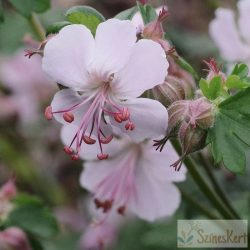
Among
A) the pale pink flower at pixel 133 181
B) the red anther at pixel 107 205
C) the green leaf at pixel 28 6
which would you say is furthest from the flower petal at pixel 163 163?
the green leaf at pixel 28 6

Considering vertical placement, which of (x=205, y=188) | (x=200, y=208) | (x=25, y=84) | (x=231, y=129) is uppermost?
(x=231, y=129)

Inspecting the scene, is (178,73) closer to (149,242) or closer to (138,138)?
(138,138)

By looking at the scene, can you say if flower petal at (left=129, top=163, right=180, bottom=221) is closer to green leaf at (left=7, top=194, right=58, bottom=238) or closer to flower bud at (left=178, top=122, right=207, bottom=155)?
green leaf at (left=7, top=194, right=58, bottom=238)

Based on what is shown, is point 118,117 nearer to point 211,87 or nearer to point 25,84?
point 211,87

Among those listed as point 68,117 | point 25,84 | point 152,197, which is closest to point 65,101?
point 68,117

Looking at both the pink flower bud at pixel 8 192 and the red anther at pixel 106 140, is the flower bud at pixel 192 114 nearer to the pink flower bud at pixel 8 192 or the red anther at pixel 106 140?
the red anther at pixel 106 140

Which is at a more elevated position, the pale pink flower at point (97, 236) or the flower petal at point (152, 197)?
the flower petal at point (152, 197)

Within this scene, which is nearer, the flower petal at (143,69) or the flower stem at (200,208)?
the flower petal at (143,69)

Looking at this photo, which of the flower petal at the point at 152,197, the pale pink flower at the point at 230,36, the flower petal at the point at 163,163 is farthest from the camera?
the pale pink flower at the point at 230,36
